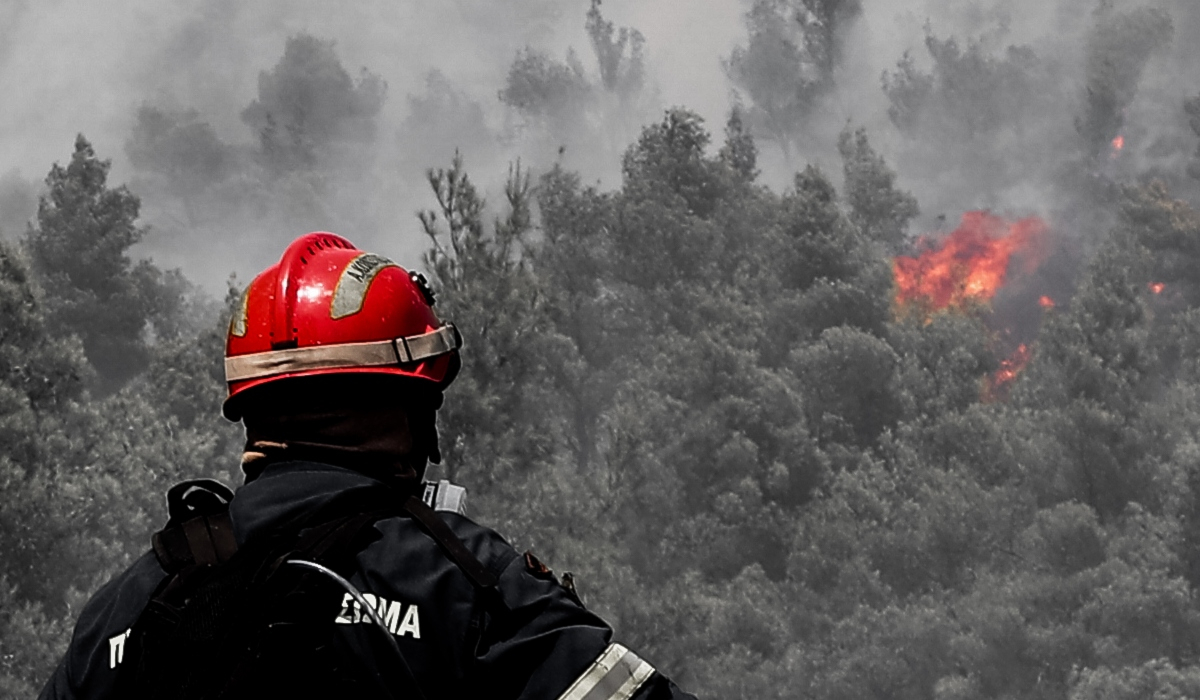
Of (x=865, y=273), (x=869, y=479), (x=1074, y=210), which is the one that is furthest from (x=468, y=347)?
(x=1074, y=210)

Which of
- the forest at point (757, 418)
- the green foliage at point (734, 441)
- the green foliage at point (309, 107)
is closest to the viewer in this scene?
the green foliage at point (734, 441)

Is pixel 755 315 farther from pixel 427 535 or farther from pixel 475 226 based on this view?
pixel 427 535

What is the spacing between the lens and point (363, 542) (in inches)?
80.8

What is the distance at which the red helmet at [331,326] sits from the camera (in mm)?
2332

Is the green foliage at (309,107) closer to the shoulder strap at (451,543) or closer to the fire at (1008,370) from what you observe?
the fire at (1008,370)

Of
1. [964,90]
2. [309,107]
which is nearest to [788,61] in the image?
[964,90]

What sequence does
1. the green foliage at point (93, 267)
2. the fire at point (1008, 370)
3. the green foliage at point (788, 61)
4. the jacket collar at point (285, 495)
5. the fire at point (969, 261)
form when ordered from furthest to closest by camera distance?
the green foliage at point (788, 61), the fire at point (969, 261), the fire at point (1008, 370), the green foliage at point (93, 267), the jacket collar at point (285, 495)

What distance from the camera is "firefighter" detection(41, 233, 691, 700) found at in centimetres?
197

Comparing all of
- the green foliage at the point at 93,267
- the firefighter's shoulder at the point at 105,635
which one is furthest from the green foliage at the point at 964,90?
the firefighter's shoulder at the point at 105,635

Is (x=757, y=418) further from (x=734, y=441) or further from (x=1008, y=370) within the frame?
(x=1008, y=370)

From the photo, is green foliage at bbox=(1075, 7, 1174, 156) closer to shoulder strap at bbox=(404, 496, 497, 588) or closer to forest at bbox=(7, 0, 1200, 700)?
forest at bbox=(7, 0, 1200, 700)

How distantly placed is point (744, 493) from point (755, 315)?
8.04 meters

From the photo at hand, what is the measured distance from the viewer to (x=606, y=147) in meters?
81.3

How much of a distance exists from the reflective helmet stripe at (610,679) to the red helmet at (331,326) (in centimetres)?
66
